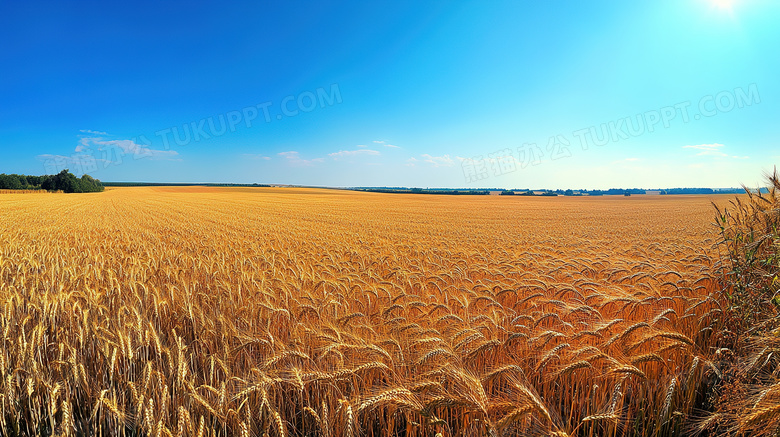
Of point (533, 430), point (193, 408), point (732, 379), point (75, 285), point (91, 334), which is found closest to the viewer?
point (533, 430)

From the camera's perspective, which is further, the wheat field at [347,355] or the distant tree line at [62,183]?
the distant tree line at [62,183]

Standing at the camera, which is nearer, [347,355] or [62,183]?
[347,355]

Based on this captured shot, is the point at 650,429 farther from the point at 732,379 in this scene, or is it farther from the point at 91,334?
the point at 91,334

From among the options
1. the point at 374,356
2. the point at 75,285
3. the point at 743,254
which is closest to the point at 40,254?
the point at 75,285

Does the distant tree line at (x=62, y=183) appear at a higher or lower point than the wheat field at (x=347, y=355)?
higher

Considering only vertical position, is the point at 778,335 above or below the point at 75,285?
above

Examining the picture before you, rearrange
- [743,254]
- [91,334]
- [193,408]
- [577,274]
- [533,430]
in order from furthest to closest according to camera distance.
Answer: [577,274] → [743,254] → [91,334] → [193,408] → [533,430]

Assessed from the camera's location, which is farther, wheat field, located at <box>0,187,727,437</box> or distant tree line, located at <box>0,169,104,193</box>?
distant tree line, located at <box>0,169,104,193</box>

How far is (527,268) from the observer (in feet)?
22.0

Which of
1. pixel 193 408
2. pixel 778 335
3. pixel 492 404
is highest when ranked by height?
pixel 778 335

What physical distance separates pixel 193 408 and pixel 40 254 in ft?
24.0

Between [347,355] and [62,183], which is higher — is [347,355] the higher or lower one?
the lower one

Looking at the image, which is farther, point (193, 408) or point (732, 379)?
point (732, 379)

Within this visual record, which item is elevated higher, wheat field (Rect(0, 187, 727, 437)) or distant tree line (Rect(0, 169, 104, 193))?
distant tree line (Rect(0, 169, 104, 193))
